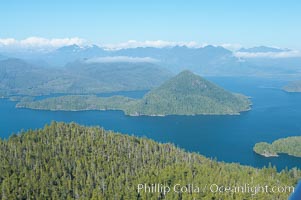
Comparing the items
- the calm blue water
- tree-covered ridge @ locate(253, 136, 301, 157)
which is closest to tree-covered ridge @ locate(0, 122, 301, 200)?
tree-covered ridge @ locate(253, 136, 301, 157)

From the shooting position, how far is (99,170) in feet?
201

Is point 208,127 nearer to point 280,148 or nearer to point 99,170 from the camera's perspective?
point 280,148

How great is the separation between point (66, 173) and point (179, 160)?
1902cm

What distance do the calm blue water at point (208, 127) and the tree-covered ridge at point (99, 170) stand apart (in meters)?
38.2

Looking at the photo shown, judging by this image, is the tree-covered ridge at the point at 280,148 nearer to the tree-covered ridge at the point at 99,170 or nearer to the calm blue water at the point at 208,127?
the calm blue water at the point at 208,127

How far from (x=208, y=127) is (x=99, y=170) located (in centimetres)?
9629

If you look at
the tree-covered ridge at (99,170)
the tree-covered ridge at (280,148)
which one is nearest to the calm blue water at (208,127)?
the tree-covered ridge at (280,148)

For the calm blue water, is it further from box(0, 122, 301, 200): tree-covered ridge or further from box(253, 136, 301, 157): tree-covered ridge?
box(0, 122, 301, 200): tree-covered ridge

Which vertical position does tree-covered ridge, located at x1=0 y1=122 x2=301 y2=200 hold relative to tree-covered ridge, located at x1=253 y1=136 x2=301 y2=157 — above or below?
above

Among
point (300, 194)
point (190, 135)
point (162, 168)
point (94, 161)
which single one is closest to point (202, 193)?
point (162, 168)

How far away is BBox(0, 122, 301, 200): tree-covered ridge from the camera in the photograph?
2121 inches

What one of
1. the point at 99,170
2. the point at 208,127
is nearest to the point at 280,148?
the point at 208,127

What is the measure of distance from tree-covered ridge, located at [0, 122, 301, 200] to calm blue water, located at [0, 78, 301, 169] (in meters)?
38.2

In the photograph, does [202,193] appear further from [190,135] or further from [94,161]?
[190,135]
